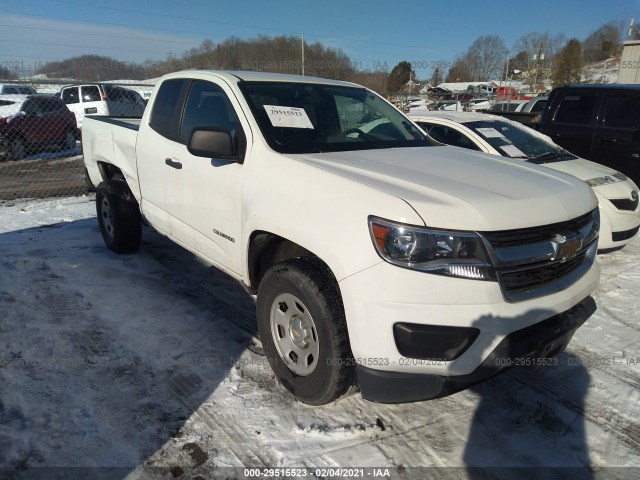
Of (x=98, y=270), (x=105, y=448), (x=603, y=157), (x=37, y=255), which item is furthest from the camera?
(x=603, y=157)

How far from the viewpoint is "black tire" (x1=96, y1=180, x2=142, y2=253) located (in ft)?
15.5

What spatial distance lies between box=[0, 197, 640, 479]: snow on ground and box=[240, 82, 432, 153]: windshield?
1.52 metres

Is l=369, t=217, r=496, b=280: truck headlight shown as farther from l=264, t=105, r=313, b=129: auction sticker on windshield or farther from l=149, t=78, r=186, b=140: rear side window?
l=149, t=78, r=186, b=140: rear side window

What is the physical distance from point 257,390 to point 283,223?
109 cm

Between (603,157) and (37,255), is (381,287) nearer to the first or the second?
(37,255)

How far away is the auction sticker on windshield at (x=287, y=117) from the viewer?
10.0 ft

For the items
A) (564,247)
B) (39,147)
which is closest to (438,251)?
(564,247)

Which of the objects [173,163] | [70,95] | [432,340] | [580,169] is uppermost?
[70,95]

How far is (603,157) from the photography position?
679 cm

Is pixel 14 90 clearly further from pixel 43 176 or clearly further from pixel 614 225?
pixel 614 225

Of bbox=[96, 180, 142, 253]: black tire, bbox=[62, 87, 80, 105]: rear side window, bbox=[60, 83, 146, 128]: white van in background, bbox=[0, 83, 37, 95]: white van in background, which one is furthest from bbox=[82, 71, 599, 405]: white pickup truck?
bbox=[0, 83, 37, 95]: white van in background

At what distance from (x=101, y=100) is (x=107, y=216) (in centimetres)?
1165

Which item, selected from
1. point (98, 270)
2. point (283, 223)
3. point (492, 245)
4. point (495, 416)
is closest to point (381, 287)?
point (492, 245)

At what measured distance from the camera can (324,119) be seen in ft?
11.1
